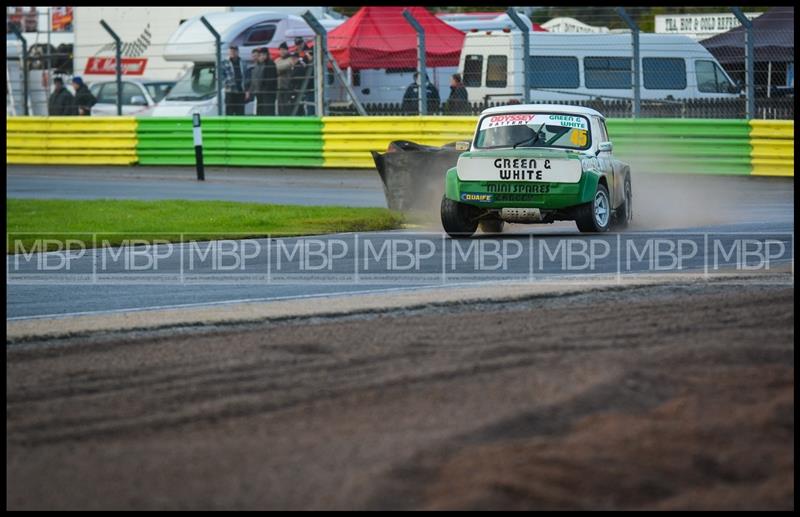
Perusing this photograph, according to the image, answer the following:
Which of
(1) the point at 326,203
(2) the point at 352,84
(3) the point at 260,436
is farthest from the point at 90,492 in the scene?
(2) the point at 352,84

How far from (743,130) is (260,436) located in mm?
16644

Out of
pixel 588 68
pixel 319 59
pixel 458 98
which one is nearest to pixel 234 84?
pixel 319 59

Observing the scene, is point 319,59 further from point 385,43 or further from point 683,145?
point 683,145

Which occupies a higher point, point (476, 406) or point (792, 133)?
point (792, 133)

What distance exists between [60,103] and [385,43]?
719 centimetres

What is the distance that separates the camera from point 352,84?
27.7 meters

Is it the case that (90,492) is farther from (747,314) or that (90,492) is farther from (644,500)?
(747,314)

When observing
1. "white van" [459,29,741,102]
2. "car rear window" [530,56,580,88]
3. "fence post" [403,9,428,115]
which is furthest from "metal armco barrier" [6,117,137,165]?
"car rear window" [530,56,580,88]

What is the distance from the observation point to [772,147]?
20.6 metres

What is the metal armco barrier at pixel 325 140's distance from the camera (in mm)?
20781

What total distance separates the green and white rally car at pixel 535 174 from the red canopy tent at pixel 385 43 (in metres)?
11.2

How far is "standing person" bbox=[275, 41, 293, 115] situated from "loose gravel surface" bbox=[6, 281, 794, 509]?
1676 cm

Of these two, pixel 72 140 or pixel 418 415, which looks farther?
pixel 72 140

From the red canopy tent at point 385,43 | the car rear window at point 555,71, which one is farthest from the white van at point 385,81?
the car rear window at point 555,71
